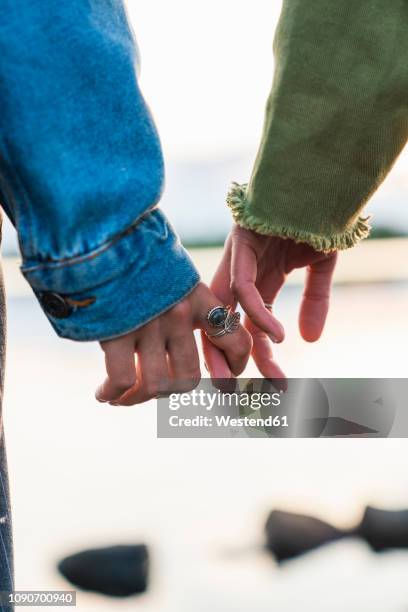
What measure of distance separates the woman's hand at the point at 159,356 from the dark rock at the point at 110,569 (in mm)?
885

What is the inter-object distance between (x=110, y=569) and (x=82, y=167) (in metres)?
1.24

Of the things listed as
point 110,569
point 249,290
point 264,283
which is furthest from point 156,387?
point 110,569

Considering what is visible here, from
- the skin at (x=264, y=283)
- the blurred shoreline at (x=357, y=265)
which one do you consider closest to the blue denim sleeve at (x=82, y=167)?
the skin at (x=264, y=283)

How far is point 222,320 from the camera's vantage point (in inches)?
42.7

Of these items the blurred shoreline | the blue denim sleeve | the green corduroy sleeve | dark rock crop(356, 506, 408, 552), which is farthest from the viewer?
the blurred shoreline

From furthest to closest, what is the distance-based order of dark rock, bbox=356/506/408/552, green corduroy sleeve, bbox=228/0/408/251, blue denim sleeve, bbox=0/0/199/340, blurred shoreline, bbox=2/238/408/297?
blurred shoreline, bbox=2/238/408/297 < dark rock, bbox=356/506/408/552 < green corduroy sleeve, bbox=228/0/408/251 < blue denim sleeve, bbox=0/0/199/340

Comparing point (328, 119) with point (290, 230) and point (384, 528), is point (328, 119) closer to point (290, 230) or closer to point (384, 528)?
point (290, 230)

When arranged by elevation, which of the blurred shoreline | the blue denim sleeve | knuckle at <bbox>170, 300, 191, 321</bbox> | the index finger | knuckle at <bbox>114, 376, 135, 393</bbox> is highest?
the blue denim sleeve

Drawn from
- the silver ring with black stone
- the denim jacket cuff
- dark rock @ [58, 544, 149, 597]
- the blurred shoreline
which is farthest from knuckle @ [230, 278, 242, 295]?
the blurred shoreline

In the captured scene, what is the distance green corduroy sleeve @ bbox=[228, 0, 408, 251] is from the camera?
117 centimetres

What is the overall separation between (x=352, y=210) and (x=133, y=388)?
1.52 feet

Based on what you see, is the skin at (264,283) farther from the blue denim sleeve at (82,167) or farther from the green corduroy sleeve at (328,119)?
the blue denim sleeve at (82,167)

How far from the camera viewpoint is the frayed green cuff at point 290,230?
126 centimetres

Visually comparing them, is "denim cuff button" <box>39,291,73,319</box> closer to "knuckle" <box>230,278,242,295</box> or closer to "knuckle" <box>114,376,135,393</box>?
"knuckle" <box>114,376,135,393</box>
